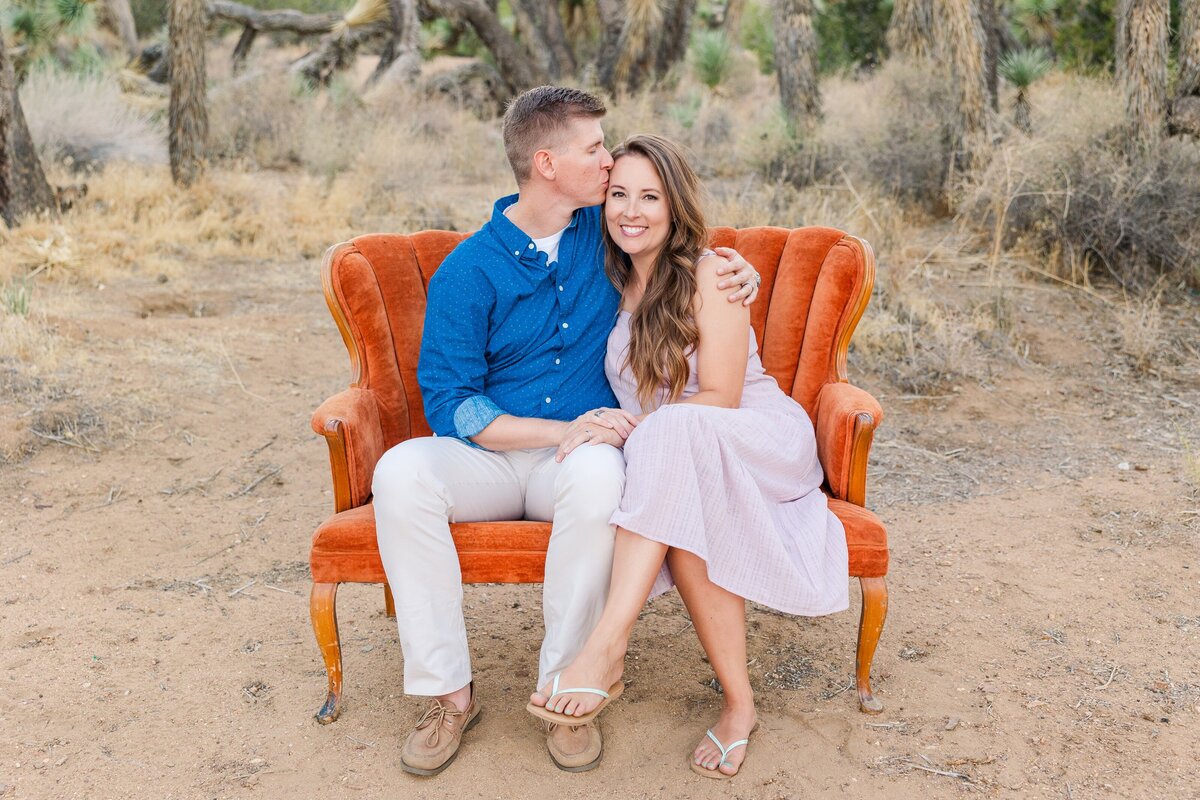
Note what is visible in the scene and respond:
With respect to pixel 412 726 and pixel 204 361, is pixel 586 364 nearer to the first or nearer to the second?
pixel 412 726

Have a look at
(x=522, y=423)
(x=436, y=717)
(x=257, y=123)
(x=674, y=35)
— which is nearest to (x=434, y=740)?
(x=436, y=717)

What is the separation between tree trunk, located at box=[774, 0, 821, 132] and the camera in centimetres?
1013

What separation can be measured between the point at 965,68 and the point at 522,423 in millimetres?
6278

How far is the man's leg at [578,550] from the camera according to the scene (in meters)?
2.65

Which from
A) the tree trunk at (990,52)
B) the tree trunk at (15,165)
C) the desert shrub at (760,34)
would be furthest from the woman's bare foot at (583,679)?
the desert shrub at (760,34)

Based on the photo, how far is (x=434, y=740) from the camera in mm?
2785

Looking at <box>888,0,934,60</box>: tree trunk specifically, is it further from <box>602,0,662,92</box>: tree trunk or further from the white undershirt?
the white undershirt

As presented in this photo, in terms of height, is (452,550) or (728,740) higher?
(452,550)

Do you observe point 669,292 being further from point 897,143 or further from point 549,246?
point 897,143

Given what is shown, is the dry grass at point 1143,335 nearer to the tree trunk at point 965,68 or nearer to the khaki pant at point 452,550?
the tree trunk at point 965,68

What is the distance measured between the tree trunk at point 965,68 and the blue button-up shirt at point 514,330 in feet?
18.6

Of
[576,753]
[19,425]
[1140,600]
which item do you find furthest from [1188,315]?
[19,425]

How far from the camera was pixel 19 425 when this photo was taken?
498cm

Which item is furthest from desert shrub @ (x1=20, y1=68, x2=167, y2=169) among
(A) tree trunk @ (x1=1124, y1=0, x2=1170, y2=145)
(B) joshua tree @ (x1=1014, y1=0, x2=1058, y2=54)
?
(B) joshua tree @ (x1=1014, y1=0, x2=1058, y2=54)
